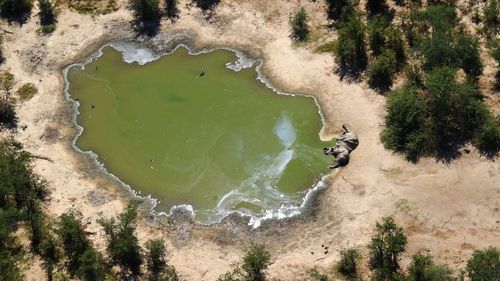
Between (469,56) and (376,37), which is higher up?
(469,56)

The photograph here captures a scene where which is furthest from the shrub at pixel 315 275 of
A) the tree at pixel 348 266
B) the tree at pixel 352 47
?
the tree at pixel 352 47

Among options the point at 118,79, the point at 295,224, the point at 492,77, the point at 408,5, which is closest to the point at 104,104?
the point at 118,79

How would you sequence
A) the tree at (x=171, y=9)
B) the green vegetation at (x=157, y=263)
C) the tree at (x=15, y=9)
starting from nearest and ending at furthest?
the green vegetation at (x=157, y=263) → the tree at (x=171, y=9) → the tree at (x=15, y=9)

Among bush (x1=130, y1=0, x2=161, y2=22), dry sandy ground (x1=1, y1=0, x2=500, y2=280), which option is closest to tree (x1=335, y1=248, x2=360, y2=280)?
dry sandy ground (x1=1, y1=0, x2=500, y2=280)

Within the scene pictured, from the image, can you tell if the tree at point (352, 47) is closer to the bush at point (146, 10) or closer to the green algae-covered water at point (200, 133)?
the green algae-covered water at point (200, 133)

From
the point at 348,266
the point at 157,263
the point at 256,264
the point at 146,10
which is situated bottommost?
the point at 157,263

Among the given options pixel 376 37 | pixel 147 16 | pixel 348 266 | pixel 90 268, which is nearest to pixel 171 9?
pixel 147 16

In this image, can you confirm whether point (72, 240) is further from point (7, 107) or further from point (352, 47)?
point (352, 47)
